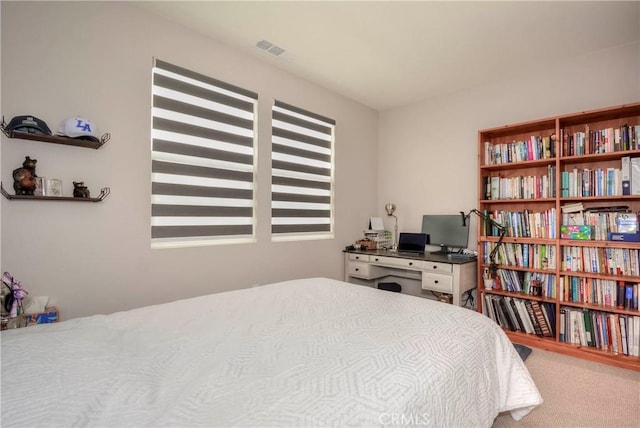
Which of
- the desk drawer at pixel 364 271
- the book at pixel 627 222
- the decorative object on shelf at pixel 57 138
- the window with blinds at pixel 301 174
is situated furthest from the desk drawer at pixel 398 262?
the decorative object on shelf at pixel 57 138

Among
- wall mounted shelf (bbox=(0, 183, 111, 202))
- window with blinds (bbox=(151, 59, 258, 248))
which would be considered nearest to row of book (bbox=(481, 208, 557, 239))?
window with blinds (bbox=(151, 59, 258, 248))

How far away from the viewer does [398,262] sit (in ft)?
10.7

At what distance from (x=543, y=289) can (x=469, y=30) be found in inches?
93.8

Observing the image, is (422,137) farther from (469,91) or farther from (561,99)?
(561,99)

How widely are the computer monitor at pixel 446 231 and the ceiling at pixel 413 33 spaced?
1563 mm

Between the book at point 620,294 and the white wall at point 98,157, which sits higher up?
the white wall at point 98,157

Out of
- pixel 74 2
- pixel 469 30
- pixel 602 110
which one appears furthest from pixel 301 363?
pixel 602 110

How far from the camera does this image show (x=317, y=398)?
0.80 m

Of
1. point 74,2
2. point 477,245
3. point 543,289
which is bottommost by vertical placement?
point 543,289

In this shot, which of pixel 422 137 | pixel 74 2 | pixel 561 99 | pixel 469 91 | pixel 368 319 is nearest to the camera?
pixel 368 319

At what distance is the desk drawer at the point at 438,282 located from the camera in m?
2.93

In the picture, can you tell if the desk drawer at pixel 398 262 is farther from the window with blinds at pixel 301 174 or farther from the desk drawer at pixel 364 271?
the window with blinds at pixel 301 174

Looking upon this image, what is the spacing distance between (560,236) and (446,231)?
41.7 inches

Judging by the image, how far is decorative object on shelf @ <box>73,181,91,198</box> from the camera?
6.21ft
